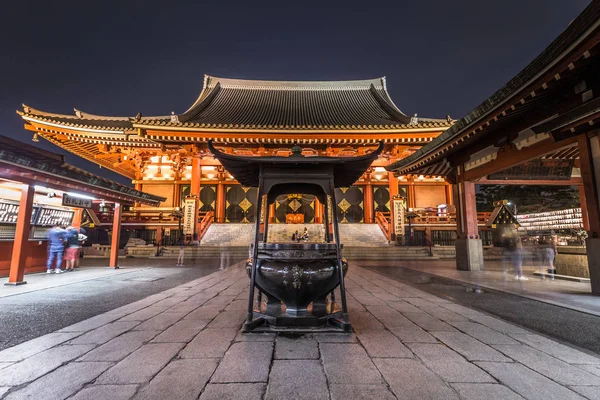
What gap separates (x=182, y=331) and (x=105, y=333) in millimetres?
780

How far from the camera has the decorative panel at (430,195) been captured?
19.5m

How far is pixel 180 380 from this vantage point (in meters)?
1.83

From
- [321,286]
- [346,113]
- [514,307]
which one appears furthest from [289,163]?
[346,113]

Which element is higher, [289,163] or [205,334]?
[289,163]

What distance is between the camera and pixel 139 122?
12.5 metres

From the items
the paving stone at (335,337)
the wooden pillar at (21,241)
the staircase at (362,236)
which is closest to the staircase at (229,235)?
the staircase at (362,236)

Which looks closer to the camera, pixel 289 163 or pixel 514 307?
pixel 289 163

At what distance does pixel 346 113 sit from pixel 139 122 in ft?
38.8

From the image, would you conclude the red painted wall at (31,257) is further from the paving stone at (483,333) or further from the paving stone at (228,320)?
the paving stone at (483,333)

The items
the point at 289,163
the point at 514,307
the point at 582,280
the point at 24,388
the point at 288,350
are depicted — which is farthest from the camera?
the point at 582,280

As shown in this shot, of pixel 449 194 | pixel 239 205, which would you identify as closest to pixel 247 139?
pixel 239 205

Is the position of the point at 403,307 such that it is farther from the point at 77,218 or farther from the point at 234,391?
the point at 77,218

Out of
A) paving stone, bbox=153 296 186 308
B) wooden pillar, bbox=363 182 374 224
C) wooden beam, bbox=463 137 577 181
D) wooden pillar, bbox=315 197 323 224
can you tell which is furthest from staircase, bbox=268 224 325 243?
paving stone, bbox=153 296 186 308

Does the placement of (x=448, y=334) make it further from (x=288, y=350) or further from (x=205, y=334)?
(x=205, y=334)
